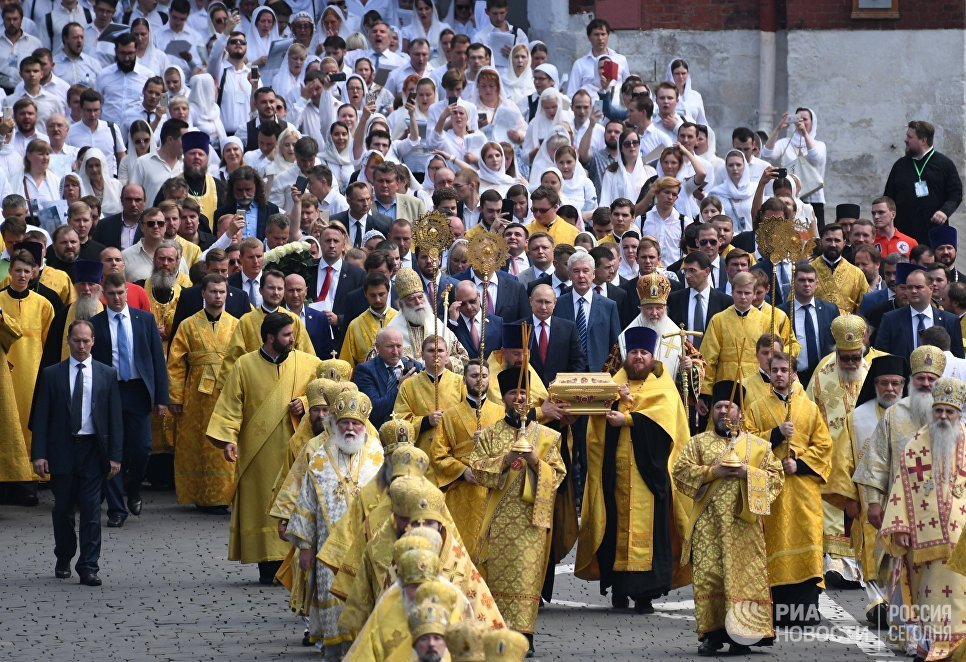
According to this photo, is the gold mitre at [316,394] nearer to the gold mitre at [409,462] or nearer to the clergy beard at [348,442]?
the clergy beard at [348,442]

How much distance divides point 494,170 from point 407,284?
564 centimetres

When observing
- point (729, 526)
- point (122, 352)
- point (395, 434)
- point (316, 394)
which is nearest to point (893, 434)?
point (729, 526)

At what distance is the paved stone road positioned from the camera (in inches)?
515

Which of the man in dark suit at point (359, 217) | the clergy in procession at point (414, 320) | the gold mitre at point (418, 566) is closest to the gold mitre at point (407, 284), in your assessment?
the clergy in procession at point (414, 320)

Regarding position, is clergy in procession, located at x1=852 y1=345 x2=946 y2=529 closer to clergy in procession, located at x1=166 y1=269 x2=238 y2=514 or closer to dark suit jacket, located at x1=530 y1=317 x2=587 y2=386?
dark suit jacket, located at x1=530 y1=317 x2=587 y2=386

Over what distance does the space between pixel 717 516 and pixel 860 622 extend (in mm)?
1482

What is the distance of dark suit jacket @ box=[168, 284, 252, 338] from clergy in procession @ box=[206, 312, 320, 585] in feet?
7.22

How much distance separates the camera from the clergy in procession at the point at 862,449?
45.5 feet

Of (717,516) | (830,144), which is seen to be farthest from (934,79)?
(717,516)

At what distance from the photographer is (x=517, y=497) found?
13.5 m

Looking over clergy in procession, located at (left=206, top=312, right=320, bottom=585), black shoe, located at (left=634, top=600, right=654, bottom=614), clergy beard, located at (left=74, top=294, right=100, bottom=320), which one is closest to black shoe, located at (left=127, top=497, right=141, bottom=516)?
clergy beard, located at (left=74, top=294, right=100, bottom=320)

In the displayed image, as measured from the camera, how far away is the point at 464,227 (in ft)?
64.2

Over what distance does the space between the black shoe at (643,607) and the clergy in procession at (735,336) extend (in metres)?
2.90

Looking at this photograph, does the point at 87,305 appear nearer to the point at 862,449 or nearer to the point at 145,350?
the point at 145,350
